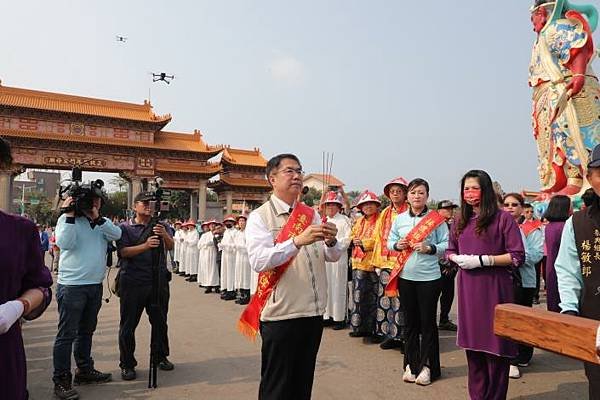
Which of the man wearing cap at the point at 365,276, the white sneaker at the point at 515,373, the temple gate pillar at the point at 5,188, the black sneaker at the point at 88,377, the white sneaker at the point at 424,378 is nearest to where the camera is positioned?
the white sneaker at the point at 424,378

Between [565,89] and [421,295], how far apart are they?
9260 mm

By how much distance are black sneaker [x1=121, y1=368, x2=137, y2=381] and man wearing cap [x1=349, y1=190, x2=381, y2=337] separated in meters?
2.55

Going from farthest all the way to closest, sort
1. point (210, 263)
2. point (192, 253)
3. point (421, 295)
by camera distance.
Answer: point (192, 253) < point (210, 263) < point (421, 295)

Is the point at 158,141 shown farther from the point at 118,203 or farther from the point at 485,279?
the point at 118,203

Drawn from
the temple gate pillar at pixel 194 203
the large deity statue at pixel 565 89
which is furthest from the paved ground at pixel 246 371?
the temple gate pillar at pixel 194 203

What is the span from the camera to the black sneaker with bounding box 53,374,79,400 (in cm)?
320

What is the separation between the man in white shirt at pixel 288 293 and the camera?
2178 millimetres

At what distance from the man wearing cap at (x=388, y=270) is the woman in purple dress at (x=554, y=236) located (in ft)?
4.54

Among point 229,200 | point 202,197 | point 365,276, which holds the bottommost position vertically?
point 365,276

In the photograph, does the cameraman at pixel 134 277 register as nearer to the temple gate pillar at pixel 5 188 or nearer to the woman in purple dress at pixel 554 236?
the woman in purple dress at pixel 554 236

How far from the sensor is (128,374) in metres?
3.66

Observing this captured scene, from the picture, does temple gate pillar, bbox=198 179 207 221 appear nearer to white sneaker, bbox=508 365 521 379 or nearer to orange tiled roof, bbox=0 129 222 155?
orange tiled roof, bbox=0 129 222 155

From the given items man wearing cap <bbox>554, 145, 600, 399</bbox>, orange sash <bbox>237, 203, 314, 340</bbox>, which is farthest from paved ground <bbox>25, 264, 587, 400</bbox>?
man wearing cap <bbox>554, 145, 600, 399</bbox>

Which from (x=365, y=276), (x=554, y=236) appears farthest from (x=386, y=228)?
(x=554, y=236)
